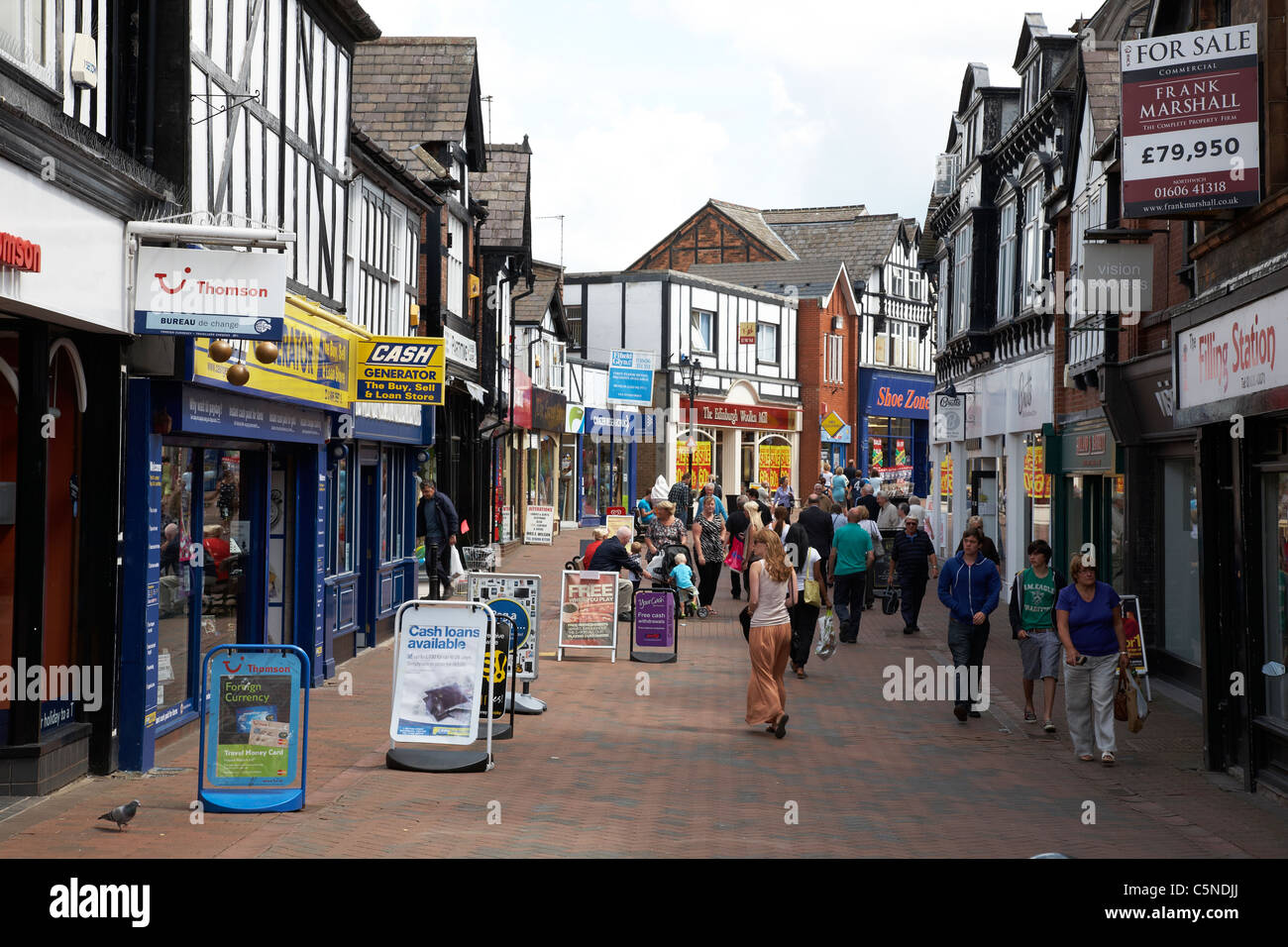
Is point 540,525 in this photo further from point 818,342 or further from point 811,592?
point 818,342

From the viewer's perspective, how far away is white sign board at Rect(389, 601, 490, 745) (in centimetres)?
1023

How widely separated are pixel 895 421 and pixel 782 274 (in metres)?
9.32

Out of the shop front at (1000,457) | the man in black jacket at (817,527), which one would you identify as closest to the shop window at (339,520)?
the man in black jacket at (817,527)

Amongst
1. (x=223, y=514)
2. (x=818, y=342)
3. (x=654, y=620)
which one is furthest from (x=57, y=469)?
(x=818, y=342)

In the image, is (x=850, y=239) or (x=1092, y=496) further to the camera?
Answer: (x=850, y=239)

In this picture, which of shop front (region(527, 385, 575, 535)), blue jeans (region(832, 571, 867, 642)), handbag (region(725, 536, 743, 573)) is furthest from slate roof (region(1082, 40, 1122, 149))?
shop front (region(527, 385, 575, 535))

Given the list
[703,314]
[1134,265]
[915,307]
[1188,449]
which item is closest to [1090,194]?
[1134,265]

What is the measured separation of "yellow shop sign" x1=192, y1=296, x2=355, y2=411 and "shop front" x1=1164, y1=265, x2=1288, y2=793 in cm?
737

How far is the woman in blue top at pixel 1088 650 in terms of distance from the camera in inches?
452

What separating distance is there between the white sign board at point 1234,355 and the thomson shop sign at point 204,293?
6.68 metres

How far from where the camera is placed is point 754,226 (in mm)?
64750
